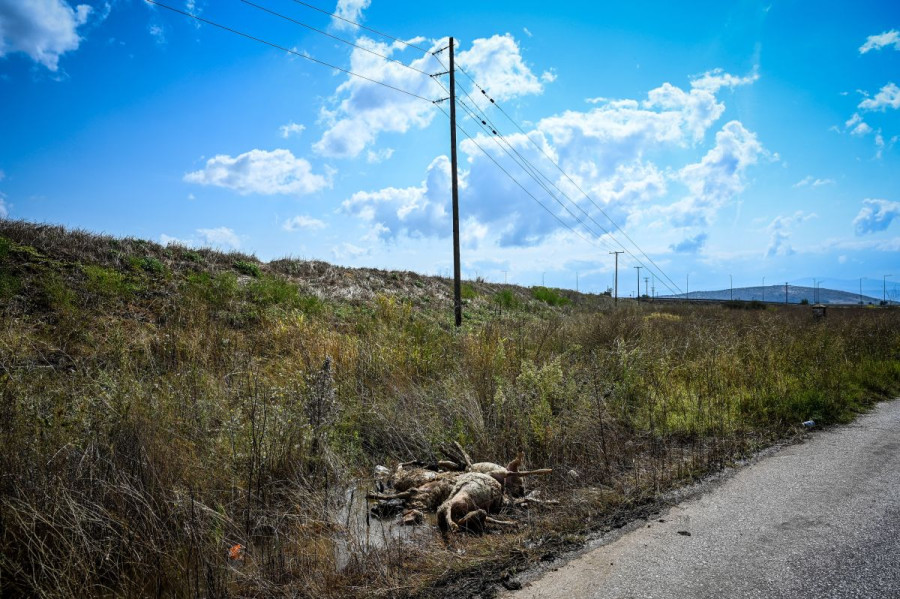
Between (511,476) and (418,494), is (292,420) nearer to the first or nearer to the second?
(418,494)

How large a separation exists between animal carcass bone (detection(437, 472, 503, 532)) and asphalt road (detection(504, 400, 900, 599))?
2.98 ft

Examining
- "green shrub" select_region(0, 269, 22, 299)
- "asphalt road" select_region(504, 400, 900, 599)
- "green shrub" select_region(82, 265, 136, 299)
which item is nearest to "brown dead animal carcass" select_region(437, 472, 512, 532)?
"asphalt road" select_region(504, 400, 900, 599)

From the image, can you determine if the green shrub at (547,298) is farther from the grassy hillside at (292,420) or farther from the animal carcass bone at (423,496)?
the animal carcass bone at (423,496)

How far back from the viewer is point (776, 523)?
3.73 m

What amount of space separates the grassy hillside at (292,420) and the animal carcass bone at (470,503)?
16cm

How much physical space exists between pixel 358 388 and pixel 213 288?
304 inches

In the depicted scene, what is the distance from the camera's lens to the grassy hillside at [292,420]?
309cm

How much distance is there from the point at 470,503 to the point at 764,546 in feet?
6.98

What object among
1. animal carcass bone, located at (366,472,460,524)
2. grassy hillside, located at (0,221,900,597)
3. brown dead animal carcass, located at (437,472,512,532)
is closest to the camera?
grassy hillside, located at (0,221,900,597)

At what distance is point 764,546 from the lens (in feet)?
11.1

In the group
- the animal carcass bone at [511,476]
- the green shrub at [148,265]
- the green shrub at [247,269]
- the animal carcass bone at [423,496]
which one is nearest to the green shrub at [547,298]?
the green shrub at [247,269]

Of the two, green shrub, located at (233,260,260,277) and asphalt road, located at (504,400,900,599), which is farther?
green shrub, located at (233,260,260,277)

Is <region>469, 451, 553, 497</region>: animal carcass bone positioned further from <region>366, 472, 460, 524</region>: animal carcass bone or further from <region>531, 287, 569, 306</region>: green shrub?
<region>531, 287, 569, 306</region>: green shrub

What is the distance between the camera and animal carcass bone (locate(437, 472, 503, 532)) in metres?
3.88
